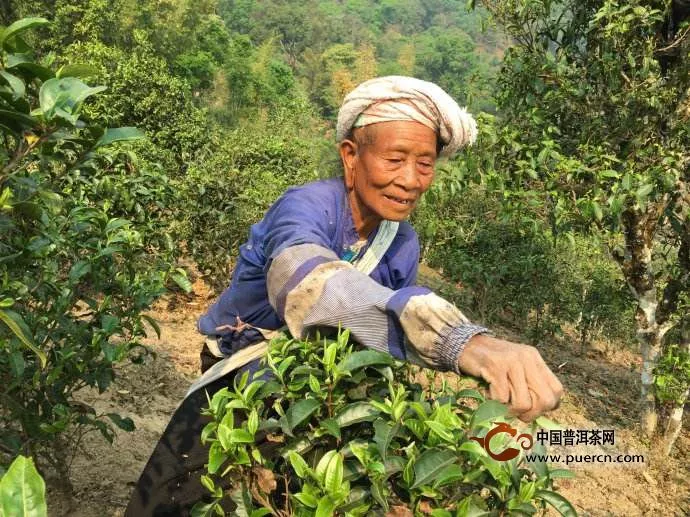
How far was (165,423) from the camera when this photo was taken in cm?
452

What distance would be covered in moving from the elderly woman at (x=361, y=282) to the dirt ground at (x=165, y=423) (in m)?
0.87

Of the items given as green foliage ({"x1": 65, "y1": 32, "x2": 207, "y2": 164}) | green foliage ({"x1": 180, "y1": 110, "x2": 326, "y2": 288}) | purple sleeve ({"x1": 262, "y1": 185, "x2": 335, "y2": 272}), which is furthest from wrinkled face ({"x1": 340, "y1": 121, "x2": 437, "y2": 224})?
green foliage ({"x1": 65, "y1": 32, "x2": 207, "y2": 164})

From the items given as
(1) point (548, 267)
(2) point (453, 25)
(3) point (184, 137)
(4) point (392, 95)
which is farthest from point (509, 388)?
(2) point (453, 25)

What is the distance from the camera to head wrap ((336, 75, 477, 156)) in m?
1.60

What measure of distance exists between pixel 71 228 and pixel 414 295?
1523 mm

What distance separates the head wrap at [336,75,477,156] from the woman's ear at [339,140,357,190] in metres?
0.07

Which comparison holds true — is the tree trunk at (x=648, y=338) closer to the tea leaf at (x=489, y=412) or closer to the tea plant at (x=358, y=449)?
the tea plant at (x=358, y=449)

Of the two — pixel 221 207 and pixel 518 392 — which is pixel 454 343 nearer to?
pixel 518 392

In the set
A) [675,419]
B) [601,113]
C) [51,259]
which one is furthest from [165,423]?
[675,419]

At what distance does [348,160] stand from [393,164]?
20 centimetres

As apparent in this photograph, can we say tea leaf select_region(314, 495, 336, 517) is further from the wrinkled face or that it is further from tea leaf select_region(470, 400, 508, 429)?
the wrinkled face

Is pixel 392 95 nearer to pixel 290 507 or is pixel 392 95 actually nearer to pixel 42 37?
pixel 290 507

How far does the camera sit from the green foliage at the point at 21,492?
70 cm

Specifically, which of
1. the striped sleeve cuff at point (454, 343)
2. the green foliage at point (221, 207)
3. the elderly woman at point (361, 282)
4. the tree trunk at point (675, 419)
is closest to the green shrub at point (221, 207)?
the green foliage at point (221, 207)
